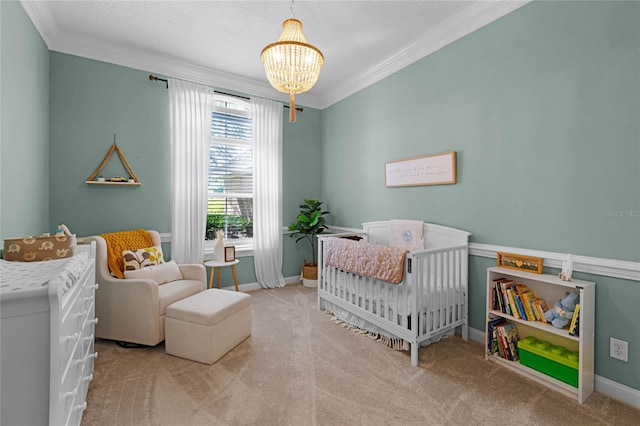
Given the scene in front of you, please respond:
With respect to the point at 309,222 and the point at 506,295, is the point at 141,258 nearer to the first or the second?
the point at 309,222

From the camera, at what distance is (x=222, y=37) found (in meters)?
2.87

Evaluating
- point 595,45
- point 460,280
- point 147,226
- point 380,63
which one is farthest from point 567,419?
point 147,226

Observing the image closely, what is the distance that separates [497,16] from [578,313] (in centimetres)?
221

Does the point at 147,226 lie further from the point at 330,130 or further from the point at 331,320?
the point at 330,130

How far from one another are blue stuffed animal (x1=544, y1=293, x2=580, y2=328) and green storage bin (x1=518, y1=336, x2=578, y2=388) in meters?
0.19

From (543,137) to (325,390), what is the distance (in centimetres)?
225

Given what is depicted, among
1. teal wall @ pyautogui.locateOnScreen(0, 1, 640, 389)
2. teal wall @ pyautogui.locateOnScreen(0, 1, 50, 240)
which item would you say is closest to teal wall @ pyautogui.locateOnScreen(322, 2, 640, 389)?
teal wall @ pyautogui.locateOnScreen(0, 1, 640, 389)

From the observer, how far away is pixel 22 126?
7.12 ft

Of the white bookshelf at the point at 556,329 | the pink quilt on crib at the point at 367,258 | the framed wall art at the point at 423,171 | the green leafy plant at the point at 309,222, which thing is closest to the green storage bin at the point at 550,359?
the white bookshelf at the point at 556,329

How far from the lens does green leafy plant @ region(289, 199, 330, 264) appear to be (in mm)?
4012

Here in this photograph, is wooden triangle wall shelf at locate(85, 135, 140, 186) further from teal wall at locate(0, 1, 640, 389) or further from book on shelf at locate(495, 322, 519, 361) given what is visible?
book on shelf at locate(495, 322, 519, 361)

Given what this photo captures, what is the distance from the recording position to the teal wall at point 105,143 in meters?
2.88

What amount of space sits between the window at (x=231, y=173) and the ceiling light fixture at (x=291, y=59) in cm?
191

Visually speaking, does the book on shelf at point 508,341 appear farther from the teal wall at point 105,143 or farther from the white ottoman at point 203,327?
the teal wall at point 105,143
